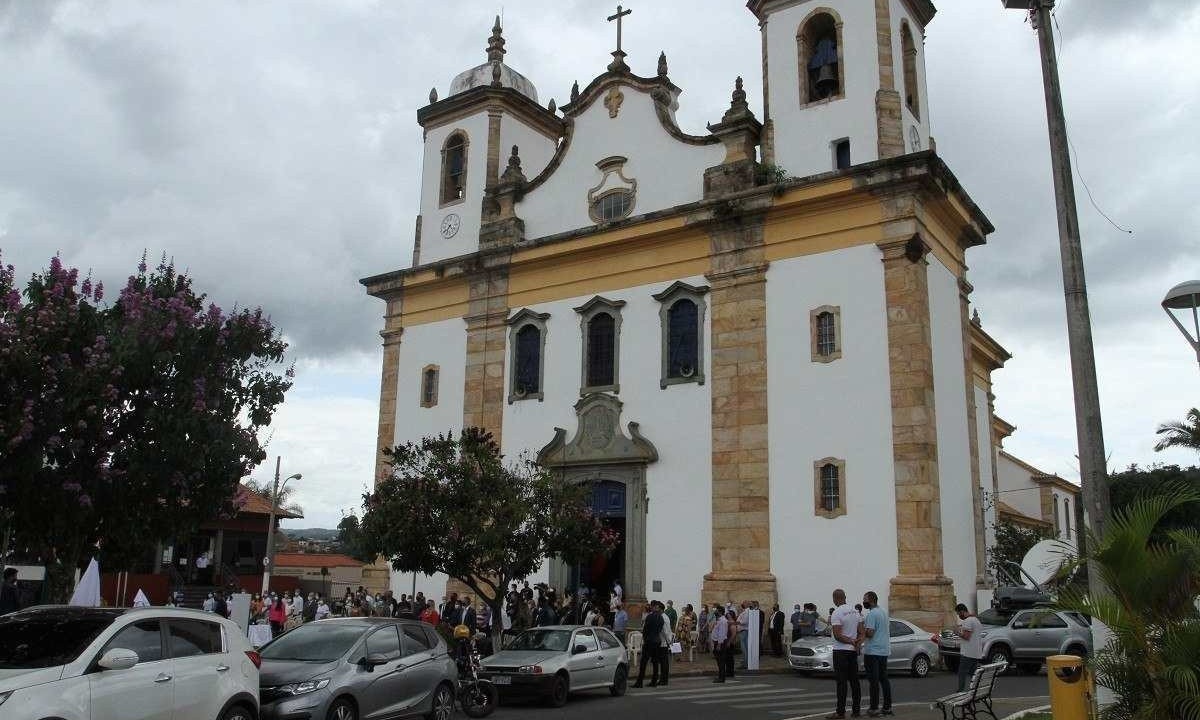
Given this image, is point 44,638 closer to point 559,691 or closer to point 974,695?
point 559,691

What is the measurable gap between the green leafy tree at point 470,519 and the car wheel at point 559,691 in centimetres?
283

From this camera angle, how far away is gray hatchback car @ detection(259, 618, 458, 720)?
32.1 feet

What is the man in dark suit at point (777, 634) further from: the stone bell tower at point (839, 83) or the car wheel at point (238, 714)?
the car wheel at point (238, 714)

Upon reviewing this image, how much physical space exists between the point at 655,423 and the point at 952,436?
6.68m

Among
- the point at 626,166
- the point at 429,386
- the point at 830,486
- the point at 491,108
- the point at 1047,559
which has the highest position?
the point at 491,108

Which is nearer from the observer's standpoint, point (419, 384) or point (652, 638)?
point (652, 638)

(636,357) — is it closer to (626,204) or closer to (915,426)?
(626,204)

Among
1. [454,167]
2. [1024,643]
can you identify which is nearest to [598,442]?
[1024,643]

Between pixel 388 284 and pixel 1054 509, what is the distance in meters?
30.0

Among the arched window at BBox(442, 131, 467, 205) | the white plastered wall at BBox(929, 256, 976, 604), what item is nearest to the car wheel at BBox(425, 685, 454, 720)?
the white plastered wall at BBox(929, 256, 976, 604)

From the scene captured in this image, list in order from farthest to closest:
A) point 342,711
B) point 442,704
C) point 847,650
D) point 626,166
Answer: point 626,166 < point 847,650 < point 442,704 < point 342,711

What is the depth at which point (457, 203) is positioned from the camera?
3064 centimetres

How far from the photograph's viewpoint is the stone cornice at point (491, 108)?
3072cm

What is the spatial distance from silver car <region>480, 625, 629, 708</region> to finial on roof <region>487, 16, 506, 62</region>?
21.5 m
